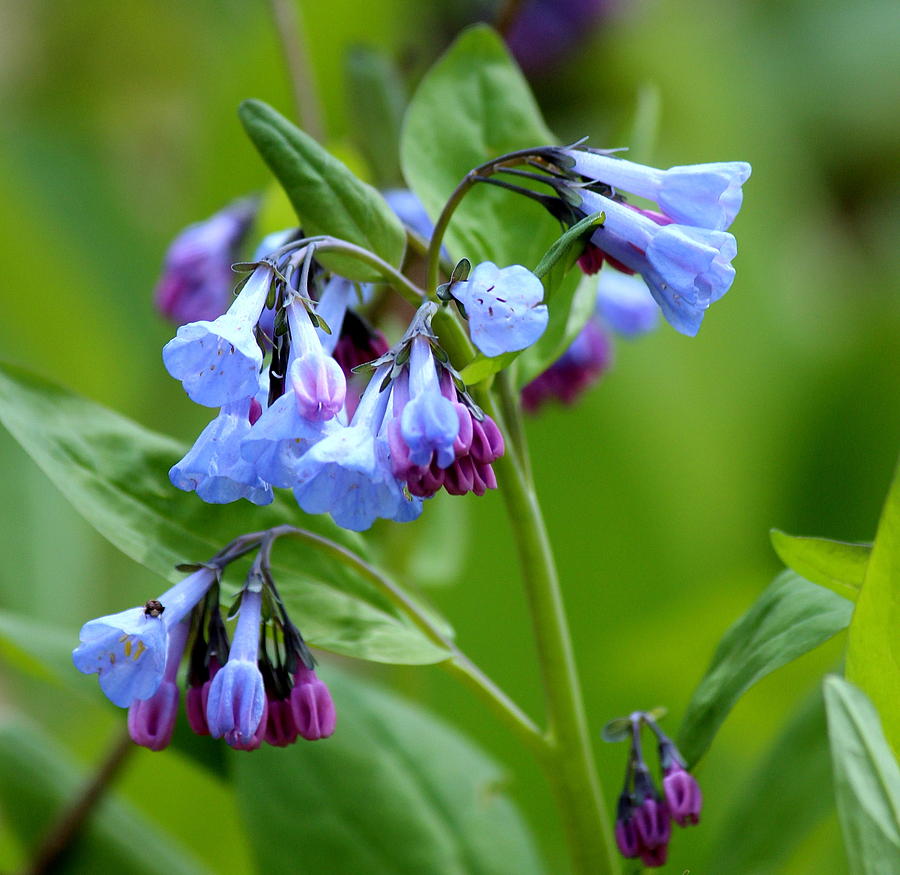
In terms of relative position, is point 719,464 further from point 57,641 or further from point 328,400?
point 328,400

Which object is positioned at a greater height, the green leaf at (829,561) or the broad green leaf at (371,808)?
the green leaf at (829,561)

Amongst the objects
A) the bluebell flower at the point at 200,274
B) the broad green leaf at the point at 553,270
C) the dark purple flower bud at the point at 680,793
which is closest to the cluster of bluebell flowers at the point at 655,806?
the dark purple flower bud at the point at 680,793

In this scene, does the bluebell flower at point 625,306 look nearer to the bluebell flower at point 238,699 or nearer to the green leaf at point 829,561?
the green leaf at point 829,561

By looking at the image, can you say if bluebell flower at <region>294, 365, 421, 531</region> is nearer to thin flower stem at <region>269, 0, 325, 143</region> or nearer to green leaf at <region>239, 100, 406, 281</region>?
green leaf at <region>239, 100, 406, 281</region>

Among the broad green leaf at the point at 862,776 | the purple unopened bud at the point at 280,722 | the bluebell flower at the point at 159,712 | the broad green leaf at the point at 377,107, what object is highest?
the broad green leaf at the point at 377,107

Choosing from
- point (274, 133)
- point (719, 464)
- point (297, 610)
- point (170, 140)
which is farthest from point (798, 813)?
point (170, 140)

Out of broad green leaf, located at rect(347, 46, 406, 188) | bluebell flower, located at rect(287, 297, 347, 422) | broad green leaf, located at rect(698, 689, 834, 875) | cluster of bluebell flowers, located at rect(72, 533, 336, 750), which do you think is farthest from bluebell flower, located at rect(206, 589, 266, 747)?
broad green leaf, located at rect(347, 46, 406, 188)

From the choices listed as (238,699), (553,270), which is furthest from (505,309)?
(238,699)

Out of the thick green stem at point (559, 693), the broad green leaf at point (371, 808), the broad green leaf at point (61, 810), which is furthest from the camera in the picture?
the broad green leaf at point (61, 810)
